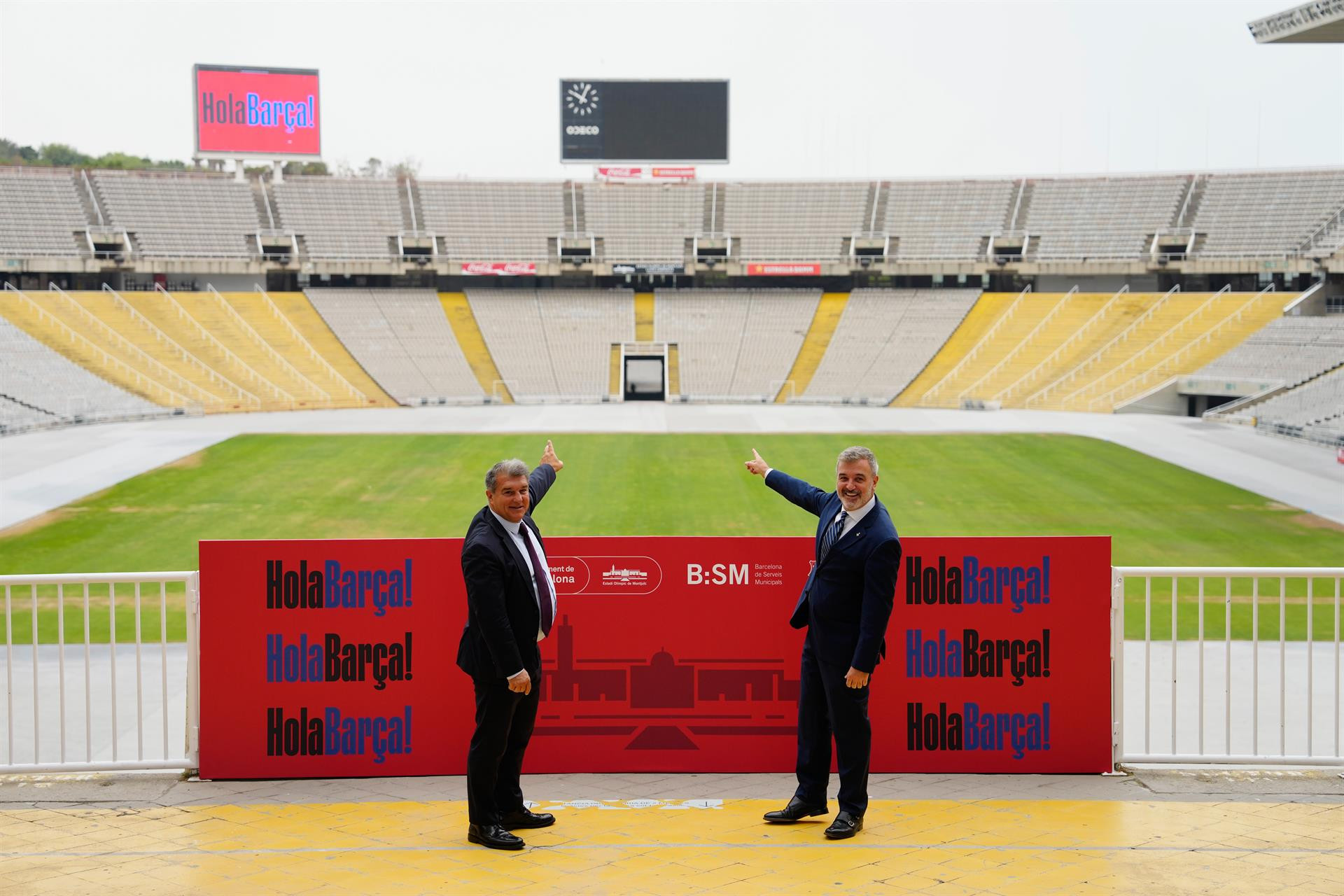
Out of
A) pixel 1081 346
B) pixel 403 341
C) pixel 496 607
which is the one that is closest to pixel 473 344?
pixel 403 341

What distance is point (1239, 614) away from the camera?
15.7m

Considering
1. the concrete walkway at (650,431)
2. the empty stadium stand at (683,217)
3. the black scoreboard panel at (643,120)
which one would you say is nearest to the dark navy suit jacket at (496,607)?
the concrete walkway at (650,431)

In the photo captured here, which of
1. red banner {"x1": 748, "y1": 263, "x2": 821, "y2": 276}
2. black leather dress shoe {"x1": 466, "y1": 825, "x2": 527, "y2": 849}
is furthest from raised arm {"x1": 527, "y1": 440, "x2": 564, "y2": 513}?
red banner {"x1": 748, "y1": 263, "x2": 821, "y2": 276}

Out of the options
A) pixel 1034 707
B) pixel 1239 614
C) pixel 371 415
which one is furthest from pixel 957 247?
pixel 1034 707

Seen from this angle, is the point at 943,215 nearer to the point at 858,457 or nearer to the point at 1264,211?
the point at 1264,211

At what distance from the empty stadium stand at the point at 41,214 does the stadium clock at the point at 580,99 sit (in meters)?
24.9

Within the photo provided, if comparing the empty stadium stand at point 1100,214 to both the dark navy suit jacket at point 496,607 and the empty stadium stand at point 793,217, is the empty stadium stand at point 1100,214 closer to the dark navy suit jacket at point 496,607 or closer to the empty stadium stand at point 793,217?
the empty stadium stand at point 793,217

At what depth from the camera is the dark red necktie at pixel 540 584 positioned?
20.0ft

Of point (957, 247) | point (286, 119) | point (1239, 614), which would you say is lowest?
point (1239, 614)

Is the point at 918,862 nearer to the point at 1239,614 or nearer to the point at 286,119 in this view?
the point at 1239,614

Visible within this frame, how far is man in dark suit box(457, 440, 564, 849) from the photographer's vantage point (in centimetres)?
582

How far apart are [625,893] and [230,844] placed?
202 centimetres

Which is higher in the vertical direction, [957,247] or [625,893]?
[957,247]

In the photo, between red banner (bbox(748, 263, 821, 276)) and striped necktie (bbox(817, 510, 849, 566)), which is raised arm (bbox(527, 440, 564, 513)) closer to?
striped necktie (bbox(817, 510, 849, 566))
